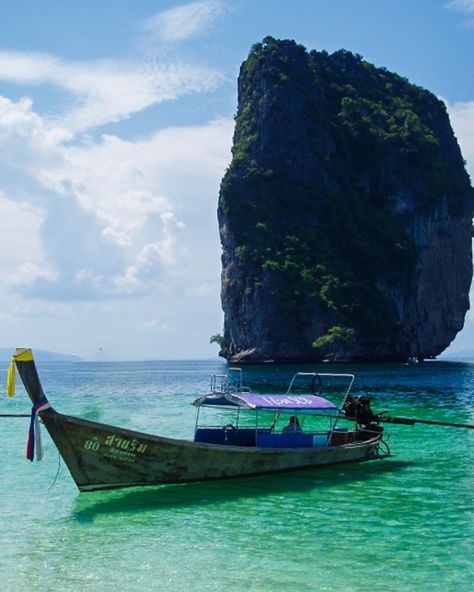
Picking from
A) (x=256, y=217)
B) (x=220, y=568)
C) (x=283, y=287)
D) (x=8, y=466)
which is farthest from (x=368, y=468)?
(x=256, y=217)

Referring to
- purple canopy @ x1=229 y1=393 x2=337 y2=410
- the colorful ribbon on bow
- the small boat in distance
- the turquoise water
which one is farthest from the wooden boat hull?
purple canopy @ x1=229 y1=393 x2=337 y2=410

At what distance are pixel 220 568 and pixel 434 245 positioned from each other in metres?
96.6

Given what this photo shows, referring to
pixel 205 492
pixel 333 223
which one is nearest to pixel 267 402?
pixel 205 492

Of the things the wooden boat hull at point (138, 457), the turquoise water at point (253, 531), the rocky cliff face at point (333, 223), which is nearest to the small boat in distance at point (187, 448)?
the wooden boat hull at point (138, 457)

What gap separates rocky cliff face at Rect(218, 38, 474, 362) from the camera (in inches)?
3639

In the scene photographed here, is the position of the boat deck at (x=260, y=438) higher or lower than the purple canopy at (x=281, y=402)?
lower

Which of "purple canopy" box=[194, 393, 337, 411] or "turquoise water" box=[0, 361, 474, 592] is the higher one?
"purple canopy" box=[194, 393, 337, 411]

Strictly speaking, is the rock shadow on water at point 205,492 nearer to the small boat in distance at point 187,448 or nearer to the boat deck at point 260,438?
the small boat in distance at point 187,448

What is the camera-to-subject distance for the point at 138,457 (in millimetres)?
15133

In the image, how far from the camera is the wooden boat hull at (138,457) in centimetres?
1452

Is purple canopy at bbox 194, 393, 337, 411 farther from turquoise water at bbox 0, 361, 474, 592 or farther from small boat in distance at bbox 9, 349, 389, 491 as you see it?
turquoise water at bbox 0, 361, 474, 592

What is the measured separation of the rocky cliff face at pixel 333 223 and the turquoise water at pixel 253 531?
7093 cm

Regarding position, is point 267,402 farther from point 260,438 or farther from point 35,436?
point 35,436

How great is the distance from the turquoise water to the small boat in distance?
0.35 m
